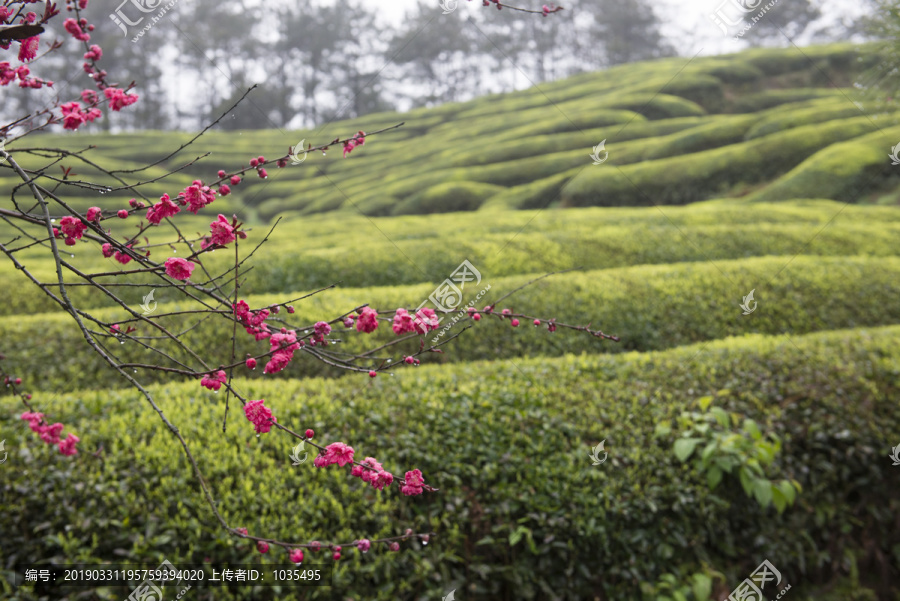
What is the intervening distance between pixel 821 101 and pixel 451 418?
23.5 meters

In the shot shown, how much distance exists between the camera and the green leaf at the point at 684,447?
3803 millimetres

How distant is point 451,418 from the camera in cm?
413

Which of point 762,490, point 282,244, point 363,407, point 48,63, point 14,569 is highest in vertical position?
point 48,63

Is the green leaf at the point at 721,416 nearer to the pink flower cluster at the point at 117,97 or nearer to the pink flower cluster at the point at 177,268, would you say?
the pink flower cluster at the point at 177,268

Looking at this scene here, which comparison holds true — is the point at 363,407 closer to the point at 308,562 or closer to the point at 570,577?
the point at 308,562

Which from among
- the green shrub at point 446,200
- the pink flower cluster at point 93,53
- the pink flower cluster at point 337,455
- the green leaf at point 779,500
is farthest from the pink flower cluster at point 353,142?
the green shrub at point 446,200

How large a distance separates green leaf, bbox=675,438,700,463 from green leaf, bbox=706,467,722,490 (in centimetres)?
18

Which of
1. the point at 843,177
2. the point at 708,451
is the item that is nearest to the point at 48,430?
the point at 708,451

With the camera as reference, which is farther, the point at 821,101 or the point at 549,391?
the point at 821,101

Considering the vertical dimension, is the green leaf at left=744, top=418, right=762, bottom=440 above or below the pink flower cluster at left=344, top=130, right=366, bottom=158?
below

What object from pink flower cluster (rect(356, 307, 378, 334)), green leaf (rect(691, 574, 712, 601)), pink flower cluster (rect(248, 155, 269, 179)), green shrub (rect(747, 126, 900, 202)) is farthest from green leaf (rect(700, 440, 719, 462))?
green shrub (rect(747, 126, 900, 202))

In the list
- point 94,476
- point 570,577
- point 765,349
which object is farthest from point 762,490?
point 94,476

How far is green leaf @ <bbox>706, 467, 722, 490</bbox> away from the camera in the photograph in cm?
371
